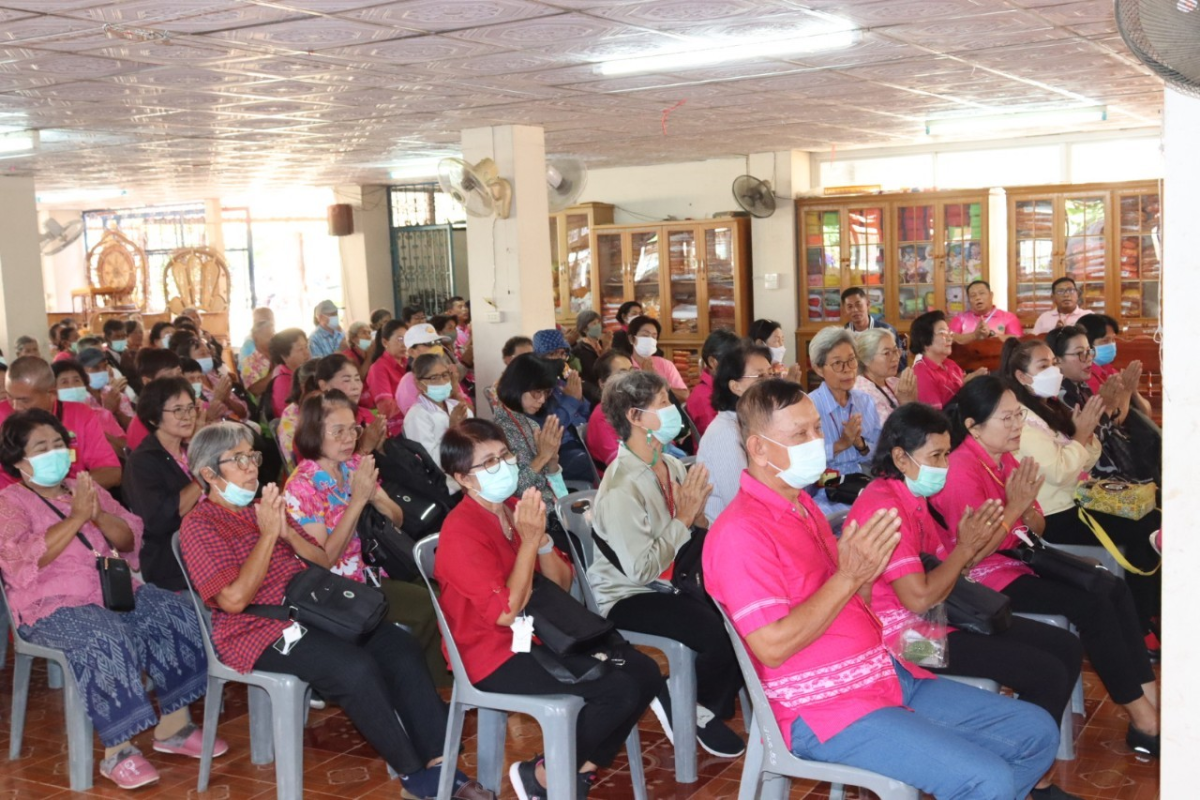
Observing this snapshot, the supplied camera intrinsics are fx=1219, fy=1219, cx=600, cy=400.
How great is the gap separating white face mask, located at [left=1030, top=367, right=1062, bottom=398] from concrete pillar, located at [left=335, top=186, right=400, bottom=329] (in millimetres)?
10626

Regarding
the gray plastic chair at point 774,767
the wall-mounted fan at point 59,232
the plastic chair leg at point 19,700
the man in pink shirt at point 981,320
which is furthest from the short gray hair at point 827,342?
the wall-mounted fan at point 59,232

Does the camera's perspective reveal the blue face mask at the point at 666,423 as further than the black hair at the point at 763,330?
No

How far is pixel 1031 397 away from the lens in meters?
5.08

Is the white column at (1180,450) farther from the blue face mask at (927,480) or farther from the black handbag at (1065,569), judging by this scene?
the black handbag at (1065,569)

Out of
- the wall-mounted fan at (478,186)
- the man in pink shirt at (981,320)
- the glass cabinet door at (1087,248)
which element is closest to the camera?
the wall-mounted fan at (478,186)

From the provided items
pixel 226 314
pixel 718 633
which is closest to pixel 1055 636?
pixel 718 633

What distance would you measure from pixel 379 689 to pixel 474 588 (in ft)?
1.66

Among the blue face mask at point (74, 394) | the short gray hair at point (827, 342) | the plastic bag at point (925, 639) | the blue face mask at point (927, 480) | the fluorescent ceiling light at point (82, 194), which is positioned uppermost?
the fluorescent ceiling light at point (82, 194)

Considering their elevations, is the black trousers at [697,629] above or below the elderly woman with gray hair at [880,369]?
below

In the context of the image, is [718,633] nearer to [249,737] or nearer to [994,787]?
[994,787]

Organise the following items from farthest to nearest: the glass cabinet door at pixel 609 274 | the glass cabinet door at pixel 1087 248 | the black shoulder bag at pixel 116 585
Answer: the glass cabinet door at pixel 609 274, the glass cabinet door at pixel 1087 248, the black shoulder bag at pixel 116 585

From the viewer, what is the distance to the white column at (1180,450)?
2.19 meters

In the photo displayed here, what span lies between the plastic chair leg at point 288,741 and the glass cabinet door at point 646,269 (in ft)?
30.3

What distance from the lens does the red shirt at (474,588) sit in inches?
132
